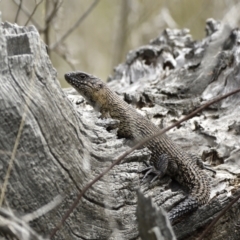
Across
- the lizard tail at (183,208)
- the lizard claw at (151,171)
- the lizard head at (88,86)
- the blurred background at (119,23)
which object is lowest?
the lizard tail at (183,208)

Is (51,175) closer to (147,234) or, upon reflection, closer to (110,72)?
(147,234)

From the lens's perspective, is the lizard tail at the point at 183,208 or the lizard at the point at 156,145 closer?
the lizard tail at the point at 183,208

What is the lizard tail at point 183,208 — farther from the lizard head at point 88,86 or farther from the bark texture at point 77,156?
the lizard head at point 88,86

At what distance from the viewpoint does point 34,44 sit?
9.00 feet

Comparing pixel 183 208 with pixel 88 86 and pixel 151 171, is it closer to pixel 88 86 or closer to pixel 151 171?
pixel 151 171

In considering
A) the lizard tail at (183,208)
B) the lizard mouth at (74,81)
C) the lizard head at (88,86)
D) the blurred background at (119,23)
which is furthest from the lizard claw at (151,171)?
the blurred background at (119,23)

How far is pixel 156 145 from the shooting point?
4219mm

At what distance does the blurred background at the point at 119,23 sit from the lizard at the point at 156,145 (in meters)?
3.80

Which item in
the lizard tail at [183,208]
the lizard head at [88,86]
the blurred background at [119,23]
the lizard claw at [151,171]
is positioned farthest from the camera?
the blurred background at [119,23]

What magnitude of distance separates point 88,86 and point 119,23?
496 cm

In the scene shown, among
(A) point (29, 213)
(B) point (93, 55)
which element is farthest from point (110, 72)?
(A) point (29, 213)

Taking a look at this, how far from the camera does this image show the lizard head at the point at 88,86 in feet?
15.4

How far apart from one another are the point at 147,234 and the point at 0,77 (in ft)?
3.61

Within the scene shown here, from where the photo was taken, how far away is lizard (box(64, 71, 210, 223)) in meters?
3.62
